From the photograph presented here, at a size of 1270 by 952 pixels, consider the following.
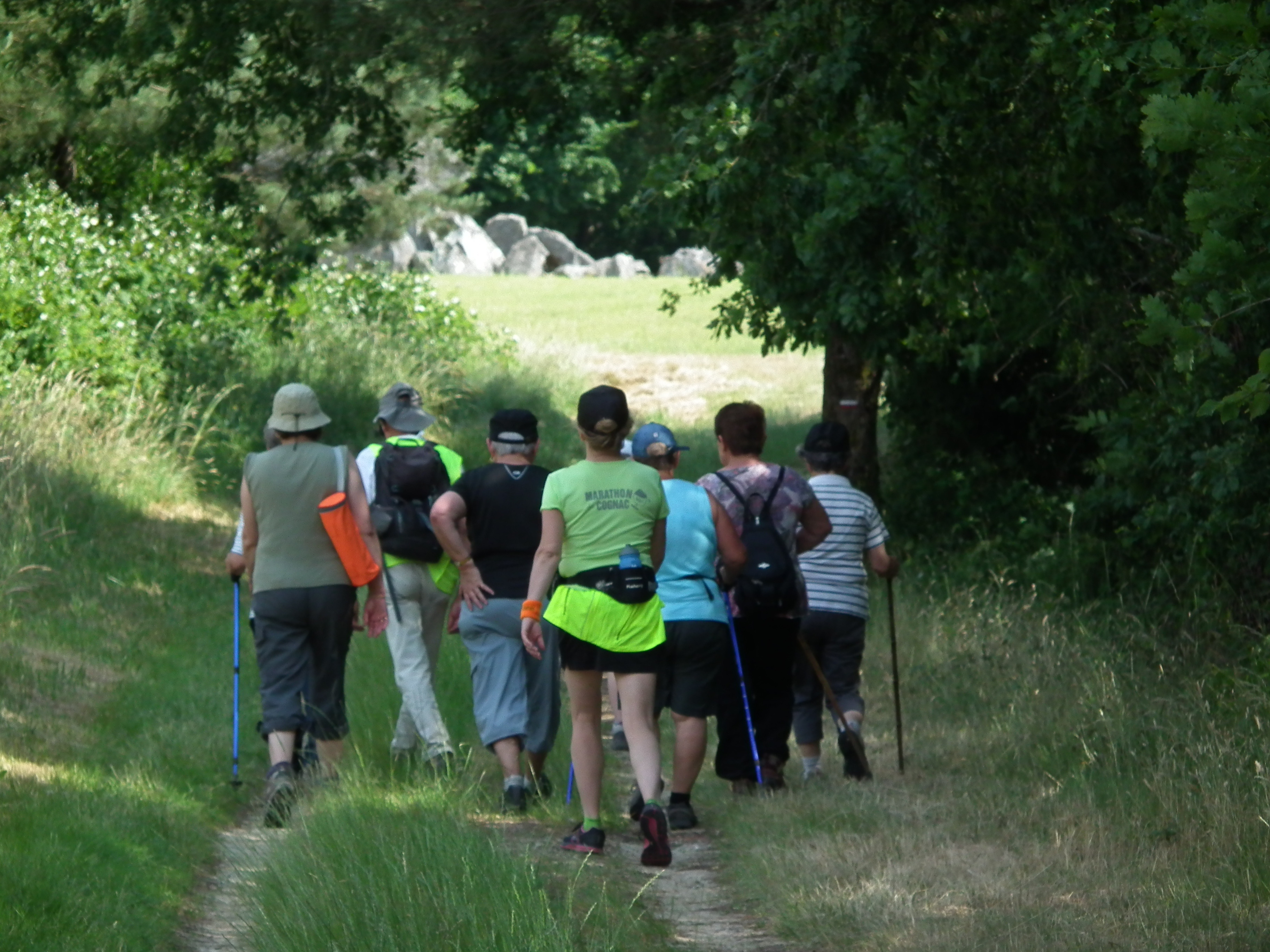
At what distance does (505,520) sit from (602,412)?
4.00ft

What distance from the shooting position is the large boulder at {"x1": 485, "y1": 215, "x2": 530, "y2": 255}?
7156 centimetres

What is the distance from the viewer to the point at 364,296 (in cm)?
2623

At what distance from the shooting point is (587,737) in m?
6.62

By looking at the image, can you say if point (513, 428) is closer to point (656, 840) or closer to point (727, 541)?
point (727, 541)

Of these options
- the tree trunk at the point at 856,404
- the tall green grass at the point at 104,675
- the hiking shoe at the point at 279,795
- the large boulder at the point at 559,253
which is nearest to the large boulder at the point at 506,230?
the large boulder at the point at 559,253

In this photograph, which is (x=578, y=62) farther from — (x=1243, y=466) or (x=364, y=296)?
(x=364, y=296)

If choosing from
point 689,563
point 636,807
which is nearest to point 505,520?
point 689,563

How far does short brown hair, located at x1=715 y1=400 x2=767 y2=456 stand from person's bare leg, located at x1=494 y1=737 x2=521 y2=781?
159cm

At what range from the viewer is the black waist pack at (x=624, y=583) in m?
6.40

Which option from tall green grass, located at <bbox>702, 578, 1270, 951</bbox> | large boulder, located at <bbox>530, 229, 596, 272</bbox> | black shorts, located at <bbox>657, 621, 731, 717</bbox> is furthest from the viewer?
large boulder, located at <bbox>530, 229, 596, 272</bbox>

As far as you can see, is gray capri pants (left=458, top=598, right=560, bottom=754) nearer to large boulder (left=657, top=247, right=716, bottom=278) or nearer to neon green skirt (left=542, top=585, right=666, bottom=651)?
neon green skirt (left=542, top=585, right=666, bottom=651)

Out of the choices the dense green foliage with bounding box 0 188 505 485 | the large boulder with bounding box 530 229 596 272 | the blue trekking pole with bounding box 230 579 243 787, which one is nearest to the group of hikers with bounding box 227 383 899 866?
the blue trekking pole with bounding box 230 579 243 787

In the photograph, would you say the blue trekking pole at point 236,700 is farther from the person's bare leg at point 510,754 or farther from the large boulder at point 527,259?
the large boulder at point 527,259

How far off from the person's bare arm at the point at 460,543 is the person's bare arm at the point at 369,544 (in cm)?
28
